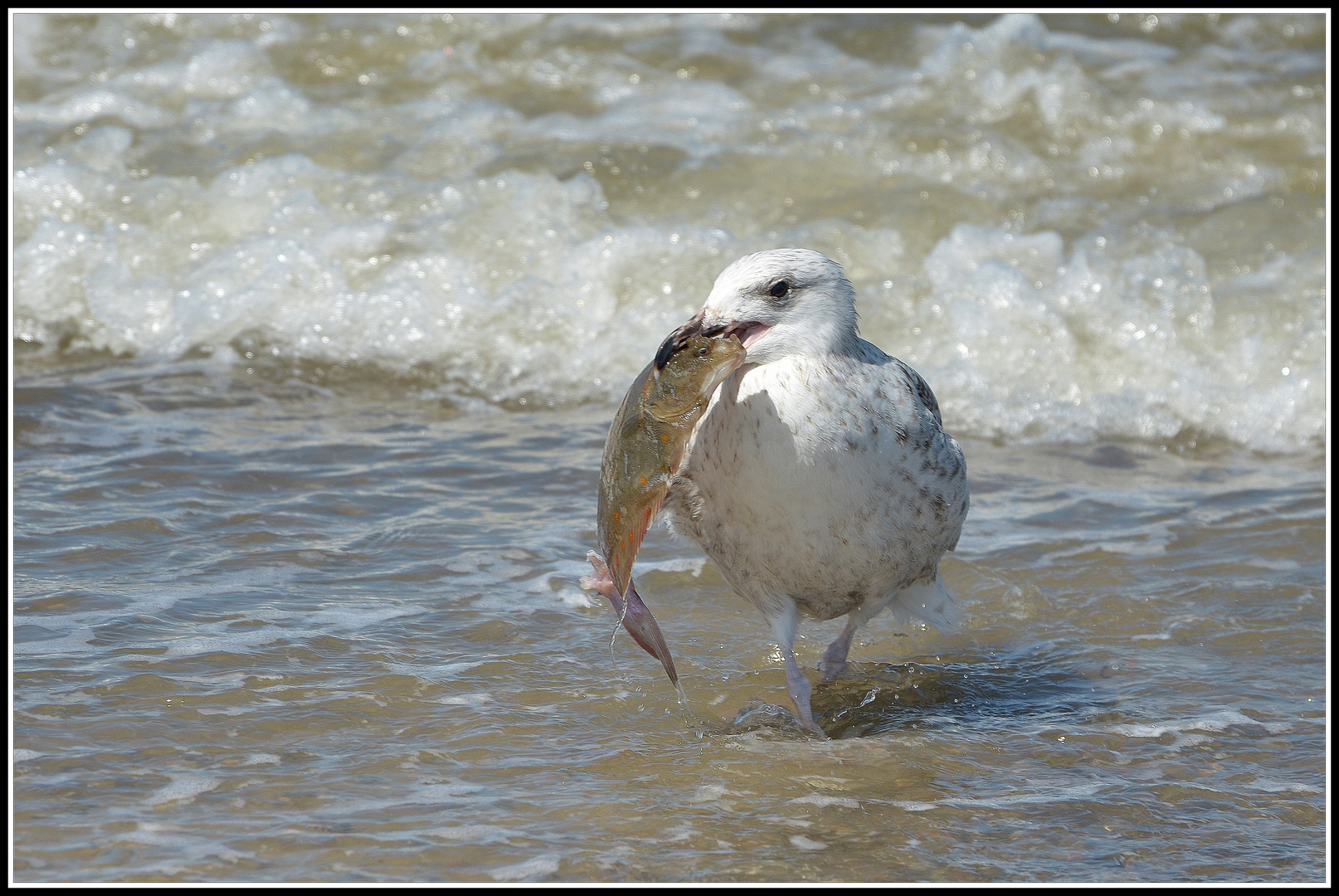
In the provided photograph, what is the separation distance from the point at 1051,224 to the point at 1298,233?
167 cm

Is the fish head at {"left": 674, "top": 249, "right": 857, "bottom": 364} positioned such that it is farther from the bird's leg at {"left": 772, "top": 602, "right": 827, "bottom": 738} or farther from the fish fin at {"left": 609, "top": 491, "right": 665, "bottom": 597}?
the bird's leg at {"left": 772, "top": 602, "right": 827, "bottom": 738}

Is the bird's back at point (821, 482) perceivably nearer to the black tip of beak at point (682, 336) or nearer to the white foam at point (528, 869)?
the black tip of beak at point (682, 336)

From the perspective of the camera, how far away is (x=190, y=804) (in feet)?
12.1

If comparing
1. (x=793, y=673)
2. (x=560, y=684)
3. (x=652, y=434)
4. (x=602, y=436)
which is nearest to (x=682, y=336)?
(x=652, y=434)

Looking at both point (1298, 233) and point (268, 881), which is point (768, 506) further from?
point (1298, 233)

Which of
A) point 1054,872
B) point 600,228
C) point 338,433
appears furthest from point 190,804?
point 600,228

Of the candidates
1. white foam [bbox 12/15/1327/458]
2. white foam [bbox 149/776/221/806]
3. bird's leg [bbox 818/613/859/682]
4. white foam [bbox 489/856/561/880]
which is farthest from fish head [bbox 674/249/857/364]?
white foam [bbox 12/15/1327/458]

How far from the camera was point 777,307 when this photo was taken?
4090mm

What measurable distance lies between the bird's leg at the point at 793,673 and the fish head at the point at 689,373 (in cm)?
93

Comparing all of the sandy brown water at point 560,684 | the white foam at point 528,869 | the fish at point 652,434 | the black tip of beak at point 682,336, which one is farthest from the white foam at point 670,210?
the white foam at point 528,869

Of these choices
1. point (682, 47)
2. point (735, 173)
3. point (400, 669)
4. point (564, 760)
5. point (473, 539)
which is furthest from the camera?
point (682, 47)

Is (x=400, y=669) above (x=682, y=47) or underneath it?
underneath

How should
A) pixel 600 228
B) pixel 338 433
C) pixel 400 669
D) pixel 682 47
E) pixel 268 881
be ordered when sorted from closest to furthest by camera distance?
pixel 268 881 < pixel 400 669 < pixel 338 433 < pixel 600 228 < pixel 682 47

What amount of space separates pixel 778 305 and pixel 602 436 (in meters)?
3.40
